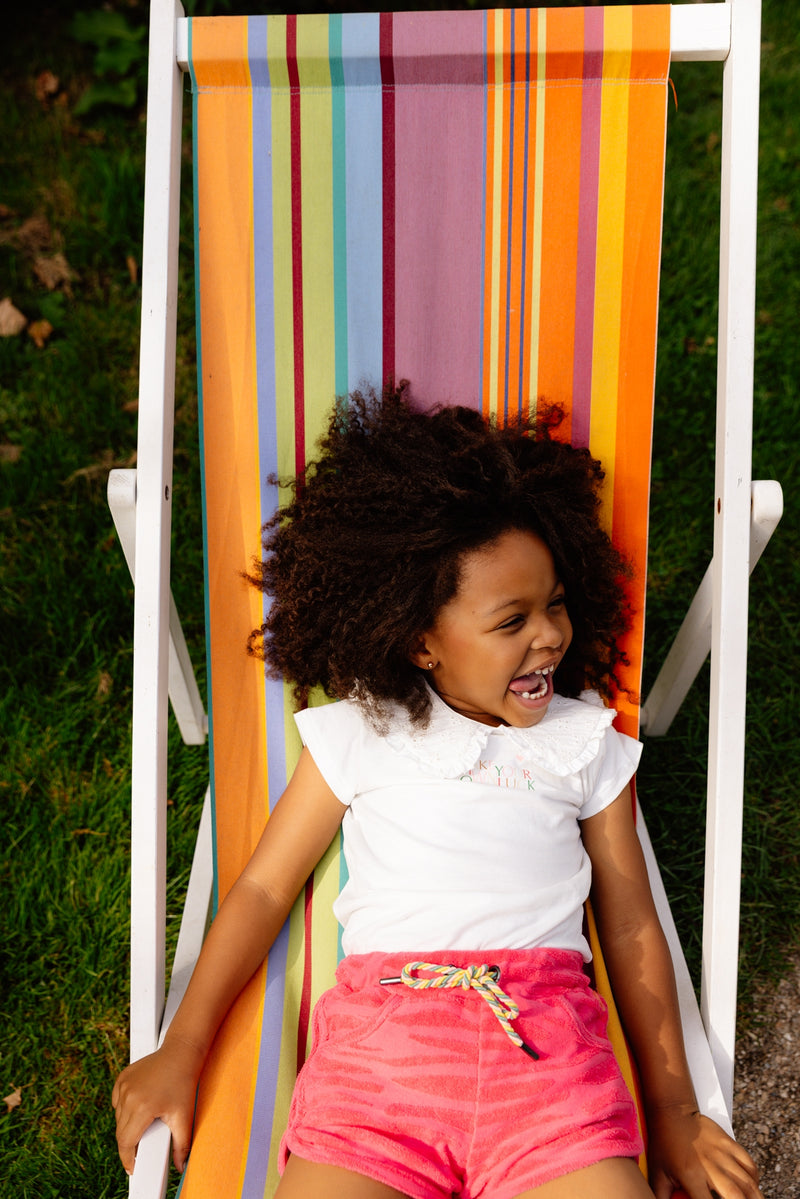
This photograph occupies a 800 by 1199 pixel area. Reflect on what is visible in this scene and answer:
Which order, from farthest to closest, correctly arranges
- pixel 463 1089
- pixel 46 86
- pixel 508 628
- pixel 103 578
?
pixel 46 86, pixel 103 578, pixel 508 628, pixel 463 1089

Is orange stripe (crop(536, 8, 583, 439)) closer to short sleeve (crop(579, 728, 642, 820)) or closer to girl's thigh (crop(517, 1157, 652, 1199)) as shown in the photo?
short sleeve (crop(579, 728, 642, 820))

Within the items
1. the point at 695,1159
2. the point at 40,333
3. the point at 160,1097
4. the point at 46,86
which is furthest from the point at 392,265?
the point at 46,86

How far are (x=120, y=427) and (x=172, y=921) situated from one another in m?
1.58

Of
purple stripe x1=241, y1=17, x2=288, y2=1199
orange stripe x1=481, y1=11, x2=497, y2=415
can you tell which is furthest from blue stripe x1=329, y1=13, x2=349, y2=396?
orange stripe x1=481, y1=11, x2=497, y2=415

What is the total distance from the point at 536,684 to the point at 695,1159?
0.78 metres

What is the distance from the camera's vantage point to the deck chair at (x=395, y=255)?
202 cm

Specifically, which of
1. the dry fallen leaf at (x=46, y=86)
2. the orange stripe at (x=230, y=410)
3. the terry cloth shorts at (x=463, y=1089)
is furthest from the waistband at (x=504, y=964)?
the dry fallen leaf at (x=46, y=86)

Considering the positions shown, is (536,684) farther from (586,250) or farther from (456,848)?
(586,250)

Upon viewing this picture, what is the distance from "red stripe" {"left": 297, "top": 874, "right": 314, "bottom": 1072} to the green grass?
1.99 ft

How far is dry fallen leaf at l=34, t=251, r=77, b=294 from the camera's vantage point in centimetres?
373

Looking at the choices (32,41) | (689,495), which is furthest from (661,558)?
(32,41)

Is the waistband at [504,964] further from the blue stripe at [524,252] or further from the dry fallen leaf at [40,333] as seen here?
the dry fallen leaf at [40,333]

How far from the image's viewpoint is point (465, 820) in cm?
184

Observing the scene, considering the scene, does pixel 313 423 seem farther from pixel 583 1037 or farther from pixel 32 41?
pixel 32 41
